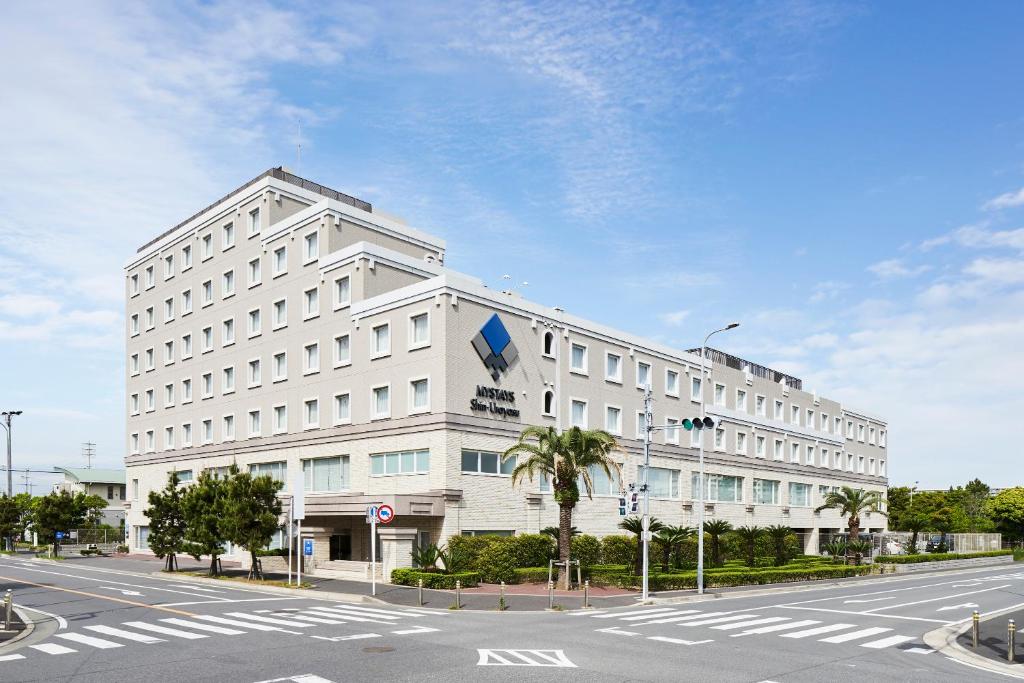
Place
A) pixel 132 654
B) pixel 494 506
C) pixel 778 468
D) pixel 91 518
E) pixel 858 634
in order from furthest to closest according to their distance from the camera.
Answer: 1. pixel 91 518
2. pixel 778 468
3. pixel 494 506
4. pixel 858 634
5. pixel 132 654

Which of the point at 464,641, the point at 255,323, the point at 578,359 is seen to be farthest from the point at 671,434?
the point at 464,641

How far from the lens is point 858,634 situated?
26312mm

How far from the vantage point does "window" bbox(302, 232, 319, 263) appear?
2138 inches

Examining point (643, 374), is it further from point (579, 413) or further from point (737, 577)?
point (737, 577)

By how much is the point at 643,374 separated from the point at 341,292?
75.9 ft

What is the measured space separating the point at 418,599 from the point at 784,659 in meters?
17.0

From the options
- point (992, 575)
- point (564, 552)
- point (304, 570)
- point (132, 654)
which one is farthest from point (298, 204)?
point (992, 575)

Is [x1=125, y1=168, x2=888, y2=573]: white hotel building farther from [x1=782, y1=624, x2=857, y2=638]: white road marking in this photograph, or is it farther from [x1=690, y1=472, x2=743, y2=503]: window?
A: [x1=782, y1=624, x2=857, y2=638]: white road marking

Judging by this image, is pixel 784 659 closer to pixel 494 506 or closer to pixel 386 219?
pixel 494 506

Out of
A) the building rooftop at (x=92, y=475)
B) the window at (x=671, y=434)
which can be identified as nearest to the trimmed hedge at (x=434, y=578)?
the window at (x=671, y=434)

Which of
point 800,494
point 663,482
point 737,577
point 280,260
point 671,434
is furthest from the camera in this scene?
point 800,494

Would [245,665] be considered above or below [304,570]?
above

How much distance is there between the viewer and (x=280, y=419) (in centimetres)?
5684

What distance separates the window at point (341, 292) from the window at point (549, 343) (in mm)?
12125
